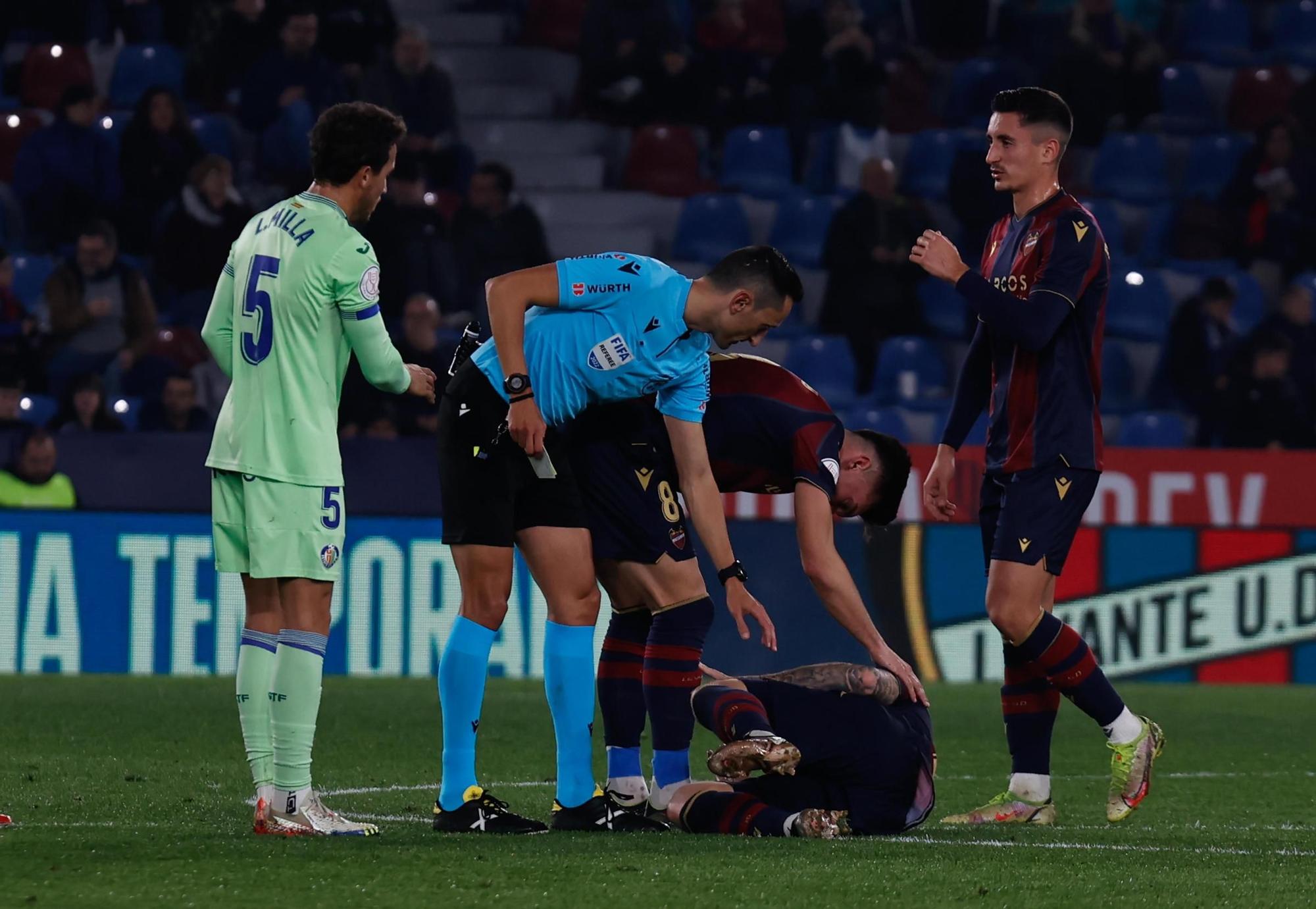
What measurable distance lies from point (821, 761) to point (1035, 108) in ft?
6.99

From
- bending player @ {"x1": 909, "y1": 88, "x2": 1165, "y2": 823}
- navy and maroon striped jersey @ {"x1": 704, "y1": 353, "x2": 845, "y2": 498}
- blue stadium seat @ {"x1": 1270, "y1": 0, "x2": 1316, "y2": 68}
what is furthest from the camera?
blue stadium seat @ {"x1": 1270, "y1": 0, "x2": 1316, "y2": 68}

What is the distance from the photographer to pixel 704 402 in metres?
5.84

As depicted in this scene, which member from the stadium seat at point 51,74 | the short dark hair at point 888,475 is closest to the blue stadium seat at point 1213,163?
the stadium seat at point 51,74

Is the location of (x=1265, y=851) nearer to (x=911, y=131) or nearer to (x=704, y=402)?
(x=704, y=402)

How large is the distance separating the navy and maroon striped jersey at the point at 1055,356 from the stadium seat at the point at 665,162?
9974 mm

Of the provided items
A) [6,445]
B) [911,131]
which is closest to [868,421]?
[911,131]

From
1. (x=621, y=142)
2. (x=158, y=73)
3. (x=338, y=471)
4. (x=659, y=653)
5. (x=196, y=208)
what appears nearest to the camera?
(x=338, y=471)

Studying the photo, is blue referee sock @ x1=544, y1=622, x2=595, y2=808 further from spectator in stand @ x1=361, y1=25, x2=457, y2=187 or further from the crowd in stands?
spectator in stand @ x1=361, y1=25, x2=457, y2=187

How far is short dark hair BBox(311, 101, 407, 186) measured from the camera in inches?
210

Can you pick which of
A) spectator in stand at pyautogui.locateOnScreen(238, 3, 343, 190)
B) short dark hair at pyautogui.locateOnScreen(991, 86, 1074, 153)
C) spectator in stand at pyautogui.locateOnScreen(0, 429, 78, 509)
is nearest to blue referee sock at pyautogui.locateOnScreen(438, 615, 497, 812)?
short dark hair at pyautogui.locateOnScreen(991, 86, 1074, 153)

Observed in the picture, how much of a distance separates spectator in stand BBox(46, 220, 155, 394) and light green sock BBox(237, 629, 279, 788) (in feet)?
25.9

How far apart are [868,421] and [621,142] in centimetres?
401

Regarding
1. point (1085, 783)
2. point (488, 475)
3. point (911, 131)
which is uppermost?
point (911, 131)

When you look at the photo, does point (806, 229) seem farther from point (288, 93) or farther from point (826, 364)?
point (288, 93)
